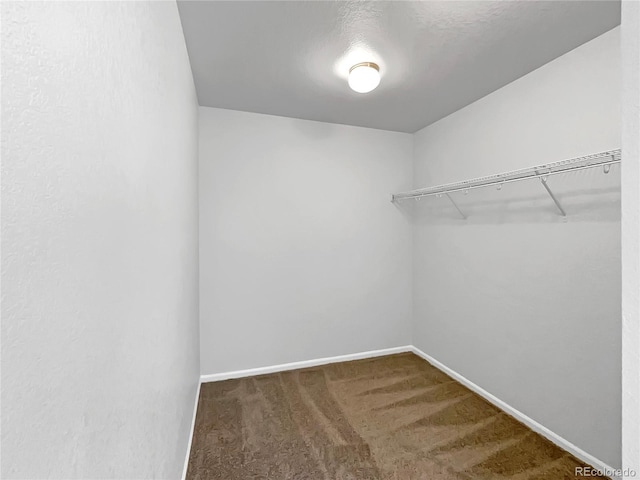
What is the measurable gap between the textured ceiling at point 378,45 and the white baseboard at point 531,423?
2.40 m

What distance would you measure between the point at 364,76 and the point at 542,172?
1297 mm

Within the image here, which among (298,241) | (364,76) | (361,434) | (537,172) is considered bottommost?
(361,434)

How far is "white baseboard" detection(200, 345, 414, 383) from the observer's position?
2729 mm

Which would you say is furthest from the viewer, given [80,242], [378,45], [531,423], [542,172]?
[531,423]

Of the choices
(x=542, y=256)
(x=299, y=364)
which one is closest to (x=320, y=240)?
(x=299, y=364)

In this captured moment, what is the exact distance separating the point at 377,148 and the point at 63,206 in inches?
121

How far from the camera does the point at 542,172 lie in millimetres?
1931

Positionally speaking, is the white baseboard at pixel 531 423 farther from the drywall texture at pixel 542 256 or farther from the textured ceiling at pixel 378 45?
the textured ceiling at pixel 378 45

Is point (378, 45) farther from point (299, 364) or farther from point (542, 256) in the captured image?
point (299, 364)

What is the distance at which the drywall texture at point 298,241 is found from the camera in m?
2.72

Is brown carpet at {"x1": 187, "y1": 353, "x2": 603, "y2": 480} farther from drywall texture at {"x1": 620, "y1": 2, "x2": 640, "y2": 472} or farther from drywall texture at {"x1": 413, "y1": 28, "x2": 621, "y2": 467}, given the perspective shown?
drywall texture at {"x1": 620, "y1": 2, "x2": 640, "y2": 472}

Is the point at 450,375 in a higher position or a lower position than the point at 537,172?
lower

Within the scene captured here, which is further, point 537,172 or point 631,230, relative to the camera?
point 537,172

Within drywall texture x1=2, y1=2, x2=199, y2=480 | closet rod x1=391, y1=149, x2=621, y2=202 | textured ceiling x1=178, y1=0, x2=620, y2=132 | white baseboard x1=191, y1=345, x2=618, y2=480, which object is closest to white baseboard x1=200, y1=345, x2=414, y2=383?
white baseboard x1=191, y1=345, x2=618, y2=480
